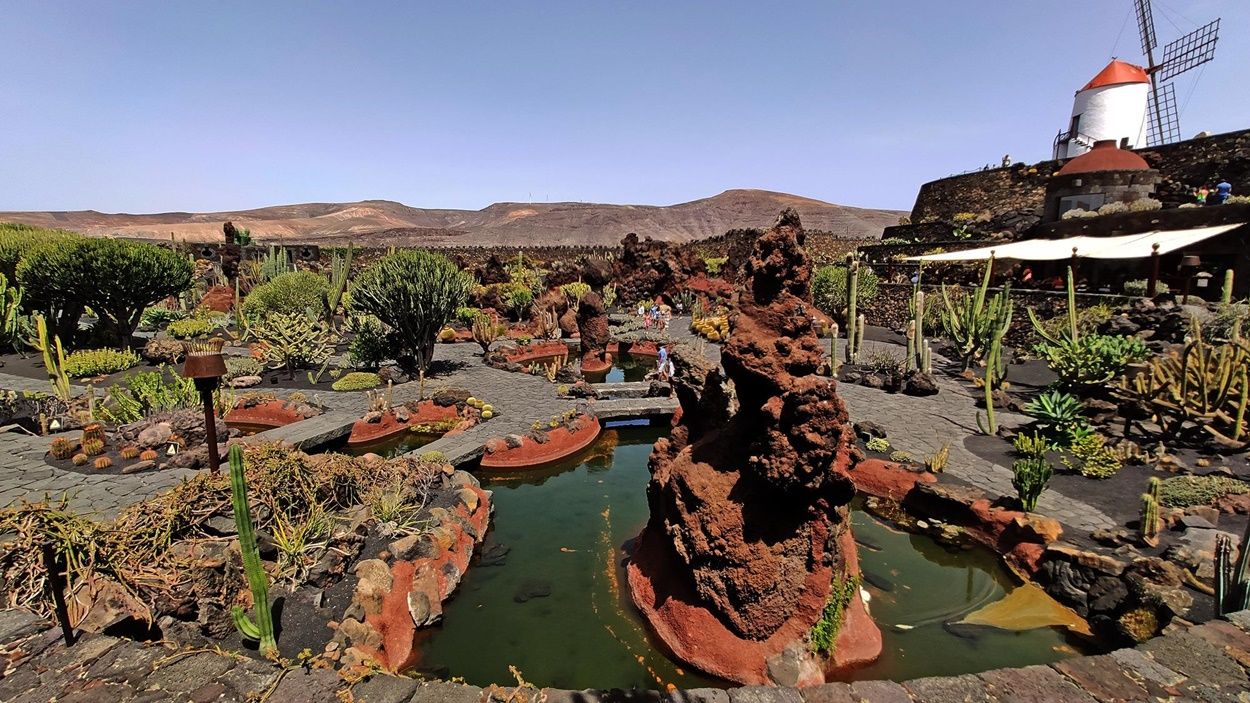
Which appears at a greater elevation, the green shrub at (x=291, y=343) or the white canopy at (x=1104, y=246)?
the white canopy at (x=1104, y=246)

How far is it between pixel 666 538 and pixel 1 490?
873cm

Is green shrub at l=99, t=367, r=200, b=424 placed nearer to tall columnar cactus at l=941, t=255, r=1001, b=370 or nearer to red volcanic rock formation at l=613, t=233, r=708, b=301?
tall columnar cactus at l=941, t=255, r=1001, b=370

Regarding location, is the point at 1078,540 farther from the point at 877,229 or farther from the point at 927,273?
the point at 877,229

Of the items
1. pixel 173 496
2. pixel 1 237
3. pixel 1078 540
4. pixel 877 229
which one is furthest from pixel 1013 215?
pixel 877 229

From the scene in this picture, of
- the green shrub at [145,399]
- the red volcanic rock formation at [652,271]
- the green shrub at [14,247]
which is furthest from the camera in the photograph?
the red volcanic rock formation at [652,271]

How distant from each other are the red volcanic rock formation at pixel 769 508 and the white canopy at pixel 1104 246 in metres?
14.8

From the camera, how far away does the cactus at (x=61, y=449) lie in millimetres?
8109

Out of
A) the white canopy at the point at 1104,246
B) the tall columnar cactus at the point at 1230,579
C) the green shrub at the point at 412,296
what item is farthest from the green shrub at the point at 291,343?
the white canopy at the point at 1104,246

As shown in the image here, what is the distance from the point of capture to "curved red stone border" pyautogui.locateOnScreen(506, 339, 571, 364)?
18.7 m

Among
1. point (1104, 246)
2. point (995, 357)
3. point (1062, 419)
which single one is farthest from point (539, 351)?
point (1104, 246)

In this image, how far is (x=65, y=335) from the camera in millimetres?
15758

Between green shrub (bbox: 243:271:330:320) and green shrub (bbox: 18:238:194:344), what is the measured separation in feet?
9.44

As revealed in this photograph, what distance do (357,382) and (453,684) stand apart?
11.3 m

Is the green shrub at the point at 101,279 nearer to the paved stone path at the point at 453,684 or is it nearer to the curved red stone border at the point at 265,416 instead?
the curved red stone border at the point at 265,416
